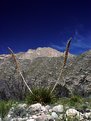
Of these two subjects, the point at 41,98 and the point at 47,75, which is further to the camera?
the point at 47,75

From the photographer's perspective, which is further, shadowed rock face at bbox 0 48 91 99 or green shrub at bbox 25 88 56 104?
shadowed rock face at bbox 0 48 91 99

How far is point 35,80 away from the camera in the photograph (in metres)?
22.6

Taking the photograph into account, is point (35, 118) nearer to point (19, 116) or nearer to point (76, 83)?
point (19, 116)

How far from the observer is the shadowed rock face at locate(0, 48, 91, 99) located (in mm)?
20750

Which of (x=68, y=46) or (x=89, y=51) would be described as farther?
(x=89, y=51)

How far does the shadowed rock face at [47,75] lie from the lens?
20.8 meters

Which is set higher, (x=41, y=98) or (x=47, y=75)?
(x=47, y=75)

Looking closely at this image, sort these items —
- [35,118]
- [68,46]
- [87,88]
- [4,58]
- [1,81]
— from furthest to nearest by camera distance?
1. [4,58]
2. [1,81]
3. [87,88]
4. [68,46]
5. [35,118]

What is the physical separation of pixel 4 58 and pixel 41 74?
16.5 feet

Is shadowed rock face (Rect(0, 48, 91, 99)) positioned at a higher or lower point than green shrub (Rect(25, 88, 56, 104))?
higher

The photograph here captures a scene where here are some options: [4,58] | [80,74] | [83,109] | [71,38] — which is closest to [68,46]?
[71,38]

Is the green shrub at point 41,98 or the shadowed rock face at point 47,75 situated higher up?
the shadowed rock face at point 47,75

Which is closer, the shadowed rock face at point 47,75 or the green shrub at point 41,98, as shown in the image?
the green shrub at point 41,98

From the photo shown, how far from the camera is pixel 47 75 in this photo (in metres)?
22.5
